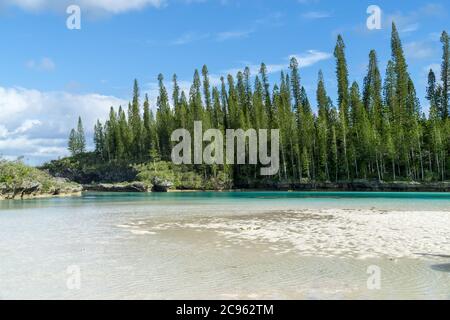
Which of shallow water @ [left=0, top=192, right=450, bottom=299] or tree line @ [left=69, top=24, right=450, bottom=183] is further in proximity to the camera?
tree line @ [left=69, top=24, right=450, bottom=183]

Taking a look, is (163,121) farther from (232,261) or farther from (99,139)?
(232,261)

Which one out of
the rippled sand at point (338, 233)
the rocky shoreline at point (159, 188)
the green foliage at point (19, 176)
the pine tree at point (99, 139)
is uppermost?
the pine tree at point (99, 139)

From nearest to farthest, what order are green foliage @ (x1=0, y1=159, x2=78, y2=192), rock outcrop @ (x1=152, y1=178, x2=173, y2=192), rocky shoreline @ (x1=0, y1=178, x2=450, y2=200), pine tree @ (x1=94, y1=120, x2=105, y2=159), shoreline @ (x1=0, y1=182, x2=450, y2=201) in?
1. green foliage @ (x1=0, y1=159, x2=78, y2=192)
2. rocky shoreline @ (x1=0, y1=178, x2=450, y2=200)
3. shoreline @ (x1=0, y1=182, x2=450, y2=201)
4. rock outcrop @ (x1=152, y1=178, x2=173, y2=192)
5. pine tree @ (x1=94, y1=120, x2=105, y2=159)

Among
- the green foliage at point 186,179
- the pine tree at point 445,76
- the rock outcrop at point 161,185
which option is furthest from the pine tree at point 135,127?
the pine tree at point 445,76

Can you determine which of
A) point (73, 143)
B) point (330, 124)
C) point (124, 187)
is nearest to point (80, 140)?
point (73, 143)

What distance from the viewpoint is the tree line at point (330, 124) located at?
71188 millimetres

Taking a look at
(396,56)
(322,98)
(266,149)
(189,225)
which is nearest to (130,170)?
(266,149)

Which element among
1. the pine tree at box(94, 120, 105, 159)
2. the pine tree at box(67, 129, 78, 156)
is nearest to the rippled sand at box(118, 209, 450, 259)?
the pine tree at box(94, 120, 105, 159)

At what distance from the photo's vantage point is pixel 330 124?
286 feet

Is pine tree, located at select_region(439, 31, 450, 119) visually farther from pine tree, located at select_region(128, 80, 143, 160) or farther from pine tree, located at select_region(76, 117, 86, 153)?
pine tree, located at select_region(76, 117, 86, 153)

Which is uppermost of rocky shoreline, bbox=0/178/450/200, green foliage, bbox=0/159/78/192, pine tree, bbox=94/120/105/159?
pine tree, bbox=94/120/105/159

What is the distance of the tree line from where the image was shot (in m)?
71.2

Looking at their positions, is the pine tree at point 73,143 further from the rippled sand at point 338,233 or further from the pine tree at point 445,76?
the rippled sand at point 338,233
